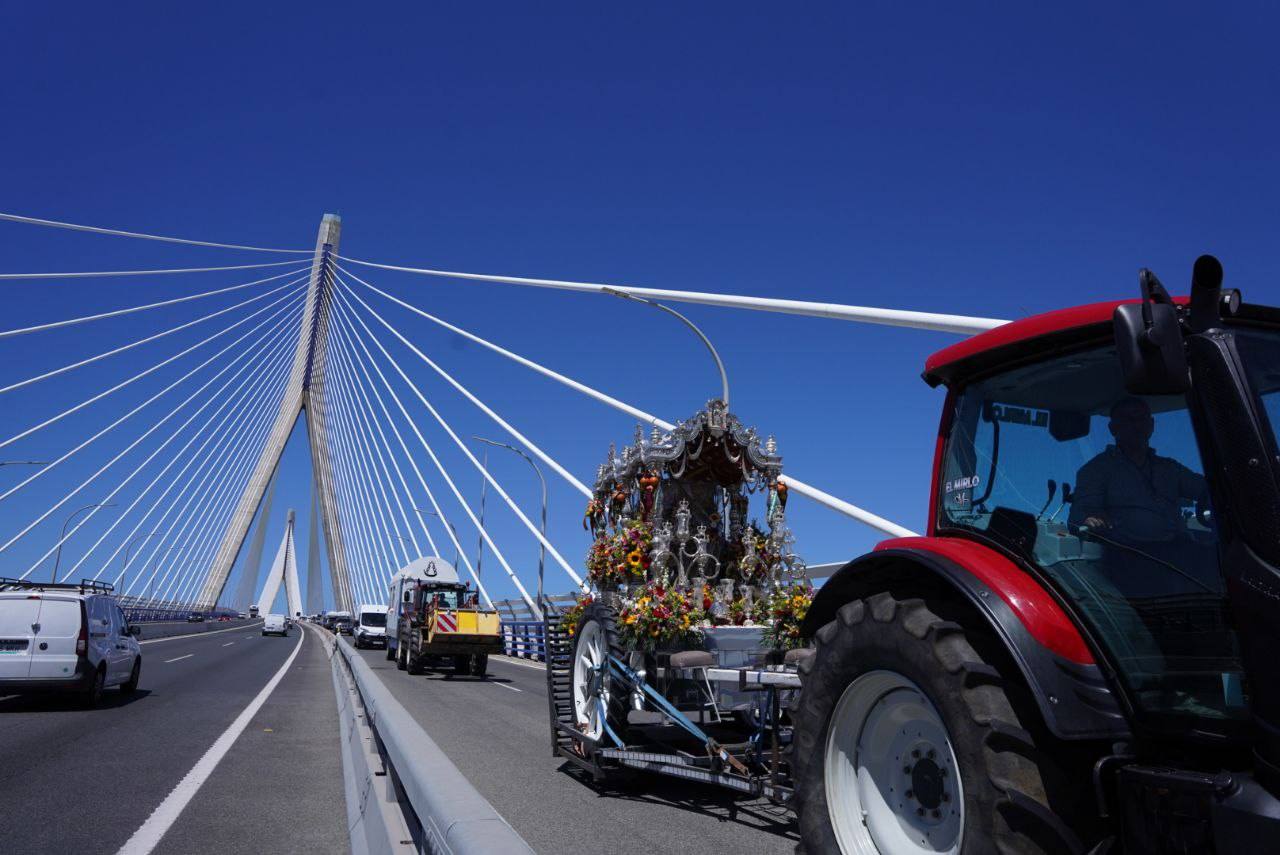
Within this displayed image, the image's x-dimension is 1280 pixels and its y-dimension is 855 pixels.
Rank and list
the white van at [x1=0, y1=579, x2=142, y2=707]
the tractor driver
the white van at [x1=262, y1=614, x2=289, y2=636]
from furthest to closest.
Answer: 1. the white van at [x1=262, y1=614, x2=289, y2=636]
2. the white van at [x1=0, y1=579, x2=142, y2=707]
3. the tractor driver

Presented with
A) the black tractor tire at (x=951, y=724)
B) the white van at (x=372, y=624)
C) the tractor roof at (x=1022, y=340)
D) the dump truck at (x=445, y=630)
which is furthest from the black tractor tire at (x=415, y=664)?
the tractor roof at (x=1022, y=340)

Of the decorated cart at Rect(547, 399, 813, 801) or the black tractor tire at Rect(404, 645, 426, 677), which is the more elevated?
the decorated cart at Rect(547, 399, 813, 801)

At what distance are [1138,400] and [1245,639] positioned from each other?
931mm

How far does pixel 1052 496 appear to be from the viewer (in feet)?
12.3

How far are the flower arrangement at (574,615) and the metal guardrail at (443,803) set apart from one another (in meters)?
4.13

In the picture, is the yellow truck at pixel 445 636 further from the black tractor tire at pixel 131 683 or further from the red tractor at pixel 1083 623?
the red tractor at pixel 1083 623

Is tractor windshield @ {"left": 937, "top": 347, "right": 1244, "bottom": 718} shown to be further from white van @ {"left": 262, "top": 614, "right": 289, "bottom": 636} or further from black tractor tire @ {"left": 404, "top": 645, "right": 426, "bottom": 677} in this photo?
white van @ {"left": 262, "top": 614, "right": 289, "bottom": 636}

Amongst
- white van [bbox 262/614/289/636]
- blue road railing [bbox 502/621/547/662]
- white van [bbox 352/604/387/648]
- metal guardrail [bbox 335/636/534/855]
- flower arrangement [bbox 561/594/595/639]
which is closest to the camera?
metal guardrail [bbox 335/636/534/855]

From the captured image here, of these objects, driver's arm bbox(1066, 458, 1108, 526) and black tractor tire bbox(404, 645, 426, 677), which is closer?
driver's arm bbox(1066, 458, 1108, 526)

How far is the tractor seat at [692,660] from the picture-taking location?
299 inches

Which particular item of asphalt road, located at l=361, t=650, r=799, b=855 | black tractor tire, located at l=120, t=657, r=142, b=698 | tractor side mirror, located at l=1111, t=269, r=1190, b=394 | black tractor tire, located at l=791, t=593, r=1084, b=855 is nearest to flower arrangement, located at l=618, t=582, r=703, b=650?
asphalt road, located at l=361, t=650, r=799, b=855

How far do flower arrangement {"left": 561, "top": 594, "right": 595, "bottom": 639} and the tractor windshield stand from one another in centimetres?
568

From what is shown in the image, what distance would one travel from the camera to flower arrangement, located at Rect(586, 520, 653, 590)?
9414 millimetres

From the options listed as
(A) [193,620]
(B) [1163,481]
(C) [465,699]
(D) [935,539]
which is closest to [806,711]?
(D) [935,539]
